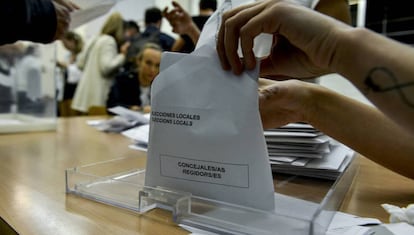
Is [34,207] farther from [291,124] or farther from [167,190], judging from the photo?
[291,124]

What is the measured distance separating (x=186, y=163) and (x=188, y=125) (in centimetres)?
5

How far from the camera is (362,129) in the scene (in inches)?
→ 25.0

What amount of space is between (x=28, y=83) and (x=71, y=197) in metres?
1.17

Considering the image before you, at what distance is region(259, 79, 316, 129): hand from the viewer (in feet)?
2.13

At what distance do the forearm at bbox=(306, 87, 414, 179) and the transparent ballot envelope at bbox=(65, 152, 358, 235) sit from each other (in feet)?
0.21

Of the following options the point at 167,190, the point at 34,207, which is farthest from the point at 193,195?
the point at 34,207

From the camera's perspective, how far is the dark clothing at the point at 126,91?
8.54 ft

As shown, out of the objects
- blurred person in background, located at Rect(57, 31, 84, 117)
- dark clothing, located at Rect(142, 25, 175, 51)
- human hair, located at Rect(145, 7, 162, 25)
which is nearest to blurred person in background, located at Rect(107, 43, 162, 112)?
dark clothing, located at Rect(142, 25, 175, 51)

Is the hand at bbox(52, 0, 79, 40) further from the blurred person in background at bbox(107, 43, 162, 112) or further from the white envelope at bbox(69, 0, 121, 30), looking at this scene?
the blurred person in background at bbox(107, 43, 162, 112)

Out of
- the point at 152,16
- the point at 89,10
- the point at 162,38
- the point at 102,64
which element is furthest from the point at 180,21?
the point at 102,64

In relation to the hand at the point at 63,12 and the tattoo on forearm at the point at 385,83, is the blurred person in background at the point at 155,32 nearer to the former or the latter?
the hand at the point at 63,12

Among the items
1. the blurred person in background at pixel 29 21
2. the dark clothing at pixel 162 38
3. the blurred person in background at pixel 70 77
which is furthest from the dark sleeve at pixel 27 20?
the blurred person in background at pixel 70 77

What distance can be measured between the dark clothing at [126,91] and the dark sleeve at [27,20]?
168 cm

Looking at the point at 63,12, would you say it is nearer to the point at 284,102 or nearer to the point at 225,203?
the point at 284,102
